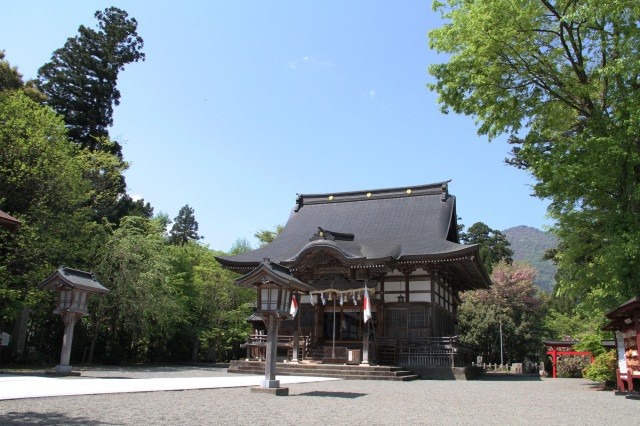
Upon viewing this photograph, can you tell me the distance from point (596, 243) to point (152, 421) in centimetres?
1254

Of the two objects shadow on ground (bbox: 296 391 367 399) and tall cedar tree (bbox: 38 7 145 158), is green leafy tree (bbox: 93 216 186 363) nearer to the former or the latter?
tall cedar tree (bbox: 38 7 145 158)

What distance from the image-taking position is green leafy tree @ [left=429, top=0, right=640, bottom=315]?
1190 centimetres

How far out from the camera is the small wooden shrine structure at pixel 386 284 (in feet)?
62.6

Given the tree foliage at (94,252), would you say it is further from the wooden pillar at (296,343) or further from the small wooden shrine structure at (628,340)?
the small wooden shrine structure at (628,340)

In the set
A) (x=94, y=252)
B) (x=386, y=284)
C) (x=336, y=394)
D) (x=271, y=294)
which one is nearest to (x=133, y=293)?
(x=94, y=252)

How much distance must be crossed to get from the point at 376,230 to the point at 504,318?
1608cm

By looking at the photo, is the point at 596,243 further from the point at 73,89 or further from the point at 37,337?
the point at 73,89

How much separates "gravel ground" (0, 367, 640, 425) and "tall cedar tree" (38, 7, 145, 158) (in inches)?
920

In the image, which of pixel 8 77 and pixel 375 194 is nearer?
pixel 8 77

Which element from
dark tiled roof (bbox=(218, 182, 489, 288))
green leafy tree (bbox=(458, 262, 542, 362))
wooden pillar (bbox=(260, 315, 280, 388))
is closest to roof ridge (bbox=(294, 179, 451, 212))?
dark tiled roof (bbox=(218, 182, 489, 288))

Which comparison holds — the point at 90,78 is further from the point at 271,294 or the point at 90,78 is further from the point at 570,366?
the point at 570,366

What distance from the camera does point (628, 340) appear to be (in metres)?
13.0

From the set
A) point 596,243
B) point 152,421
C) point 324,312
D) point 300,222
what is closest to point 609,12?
point 596,243

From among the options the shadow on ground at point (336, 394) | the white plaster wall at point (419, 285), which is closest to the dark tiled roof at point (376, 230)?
the white plaster wall at point (419, 285)
